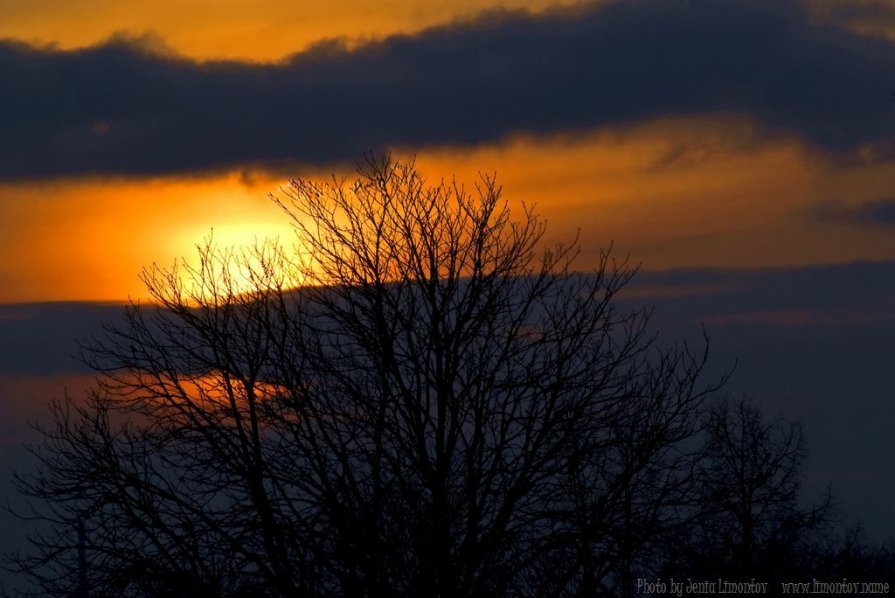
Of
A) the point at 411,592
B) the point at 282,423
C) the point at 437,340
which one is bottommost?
the point at 411,592

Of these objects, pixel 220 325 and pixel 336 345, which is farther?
pixel 220 325

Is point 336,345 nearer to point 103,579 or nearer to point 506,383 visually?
point 506,383

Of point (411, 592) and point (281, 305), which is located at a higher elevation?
point (281, 305)

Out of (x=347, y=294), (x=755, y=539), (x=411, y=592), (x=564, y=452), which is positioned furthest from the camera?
(x=755, y=539)

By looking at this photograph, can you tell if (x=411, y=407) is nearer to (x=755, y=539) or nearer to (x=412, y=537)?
(x=412, y=537)

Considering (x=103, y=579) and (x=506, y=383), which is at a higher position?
(x=506, y=383)

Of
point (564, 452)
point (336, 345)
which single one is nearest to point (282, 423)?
point (336, 345)

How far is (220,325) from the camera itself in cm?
1569

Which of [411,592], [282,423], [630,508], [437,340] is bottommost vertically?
[411,592]

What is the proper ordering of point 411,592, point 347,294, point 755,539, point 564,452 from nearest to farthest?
point 411,592 < point 564,452 < point 347,294 < point 755,539

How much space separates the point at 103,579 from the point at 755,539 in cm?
2180

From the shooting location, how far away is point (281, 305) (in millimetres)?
15656

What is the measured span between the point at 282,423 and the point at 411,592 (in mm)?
2772

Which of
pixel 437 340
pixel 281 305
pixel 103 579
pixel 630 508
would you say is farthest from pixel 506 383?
pixel 103 579
